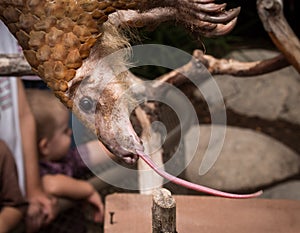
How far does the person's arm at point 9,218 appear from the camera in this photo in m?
1.51

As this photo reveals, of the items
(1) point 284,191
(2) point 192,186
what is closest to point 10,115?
(1) point 284,191

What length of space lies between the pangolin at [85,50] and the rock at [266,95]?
1.49 metres

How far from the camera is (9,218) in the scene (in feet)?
5.01

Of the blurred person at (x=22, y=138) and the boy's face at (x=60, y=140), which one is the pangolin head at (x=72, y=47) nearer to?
the blurred person at (x=22, y=138)

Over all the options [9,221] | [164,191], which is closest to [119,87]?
[164,191]

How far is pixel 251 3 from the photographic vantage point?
117 inches

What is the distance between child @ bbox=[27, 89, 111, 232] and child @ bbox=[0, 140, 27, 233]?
16cm

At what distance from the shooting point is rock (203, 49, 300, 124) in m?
2.36

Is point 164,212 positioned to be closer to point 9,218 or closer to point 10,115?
point 9,218

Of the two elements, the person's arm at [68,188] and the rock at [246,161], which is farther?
the rock at [246,161]

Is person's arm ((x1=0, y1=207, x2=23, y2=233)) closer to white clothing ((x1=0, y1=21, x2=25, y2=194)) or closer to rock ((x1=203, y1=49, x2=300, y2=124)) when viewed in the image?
white clothing ((x1=0, y1=21, x2=25, y2=194))

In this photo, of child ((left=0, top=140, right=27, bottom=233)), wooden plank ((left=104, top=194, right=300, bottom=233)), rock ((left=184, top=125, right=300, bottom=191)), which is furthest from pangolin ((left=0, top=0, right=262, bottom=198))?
rock ((left=184, top=125, right=300, bottom=191))

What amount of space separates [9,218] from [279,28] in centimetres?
75

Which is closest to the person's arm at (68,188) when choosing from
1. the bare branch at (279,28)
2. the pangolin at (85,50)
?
the bare branch at (279,28)
